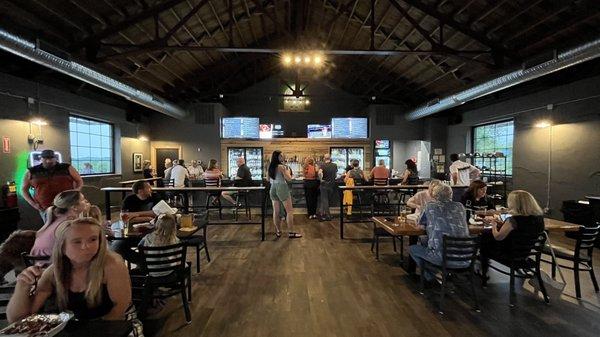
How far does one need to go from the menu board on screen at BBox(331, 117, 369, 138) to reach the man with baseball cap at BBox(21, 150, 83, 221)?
364 inches

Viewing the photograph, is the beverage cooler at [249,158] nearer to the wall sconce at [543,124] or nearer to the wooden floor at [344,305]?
the wooden floor at [344,305]

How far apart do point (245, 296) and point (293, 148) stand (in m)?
8.82

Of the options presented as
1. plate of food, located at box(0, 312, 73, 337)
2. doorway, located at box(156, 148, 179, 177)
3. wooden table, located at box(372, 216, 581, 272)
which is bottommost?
wooden table, located at box(372, 216, 581, 272)

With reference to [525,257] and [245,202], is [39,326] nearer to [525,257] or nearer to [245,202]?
[525,257]

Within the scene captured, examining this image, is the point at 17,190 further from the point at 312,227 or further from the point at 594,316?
the point at 594,316

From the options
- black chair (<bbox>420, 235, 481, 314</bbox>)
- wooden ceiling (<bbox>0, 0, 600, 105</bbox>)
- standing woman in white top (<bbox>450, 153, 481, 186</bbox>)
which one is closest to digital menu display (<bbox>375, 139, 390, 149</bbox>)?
wooden ceiling (<bbox>0, 0, 600, 105</bbox>)

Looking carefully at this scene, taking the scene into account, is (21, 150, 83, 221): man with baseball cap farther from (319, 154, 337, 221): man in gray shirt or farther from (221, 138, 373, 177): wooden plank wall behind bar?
(221, 138, 373, 177): wooden plank wall behind bar

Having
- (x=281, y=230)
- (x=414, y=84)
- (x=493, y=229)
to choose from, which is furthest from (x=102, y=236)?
(x=414, y=84)

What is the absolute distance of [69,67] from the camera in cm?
522

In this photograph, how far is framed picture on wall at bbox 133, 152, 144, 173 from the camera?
10.9 m

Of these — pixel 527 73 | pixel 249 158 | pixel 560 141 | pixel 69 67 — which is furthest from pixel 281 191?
pixel 249 158

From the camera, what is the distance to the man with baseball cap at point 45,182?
13.1 ft

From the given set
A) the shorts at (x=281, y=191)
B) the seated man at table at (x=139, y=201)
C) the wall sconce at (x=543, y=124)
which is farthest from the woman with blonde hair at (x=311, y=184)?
the wall sconce at (x=543, y=124)

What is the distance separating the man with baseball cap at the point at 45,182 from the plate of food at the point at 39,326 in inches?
125
